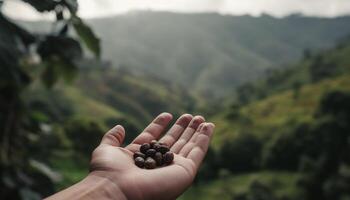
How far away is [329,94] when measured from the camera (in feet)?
243

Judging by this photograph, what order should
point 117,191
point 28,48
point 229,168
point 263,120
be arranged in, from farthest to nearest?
1. point 263,120
2. point 229,168
3. point 117,191
4. point 28,48

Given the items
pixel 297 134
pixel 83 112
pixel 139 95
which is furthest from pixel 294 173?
pixel 139 95

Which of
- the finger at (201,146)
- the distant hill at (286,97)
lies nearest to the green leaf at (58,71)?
the finger at (201,146)

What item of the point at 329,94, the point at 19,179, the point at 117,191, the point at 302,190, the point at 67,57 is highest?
the point at 67,57

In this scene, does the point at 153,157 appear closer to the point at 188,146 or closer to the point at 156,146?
the point at 156,146

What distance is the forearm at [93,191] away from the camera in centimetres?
309

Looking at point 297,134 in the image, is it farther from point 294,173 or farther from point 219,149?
point 219,149

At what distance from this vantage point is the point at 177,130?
4.45m

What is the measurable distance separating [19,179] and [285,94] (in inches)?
4424

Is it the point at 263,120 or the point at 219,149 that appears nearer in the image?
the point at 219,149

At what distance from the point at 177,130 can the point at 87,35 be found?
2.12m

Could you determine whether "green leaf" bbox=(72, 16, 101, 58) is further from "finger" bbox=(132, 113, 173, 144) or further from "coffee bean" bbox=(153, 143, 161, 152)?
"finger" bbox=(132, 113, 173, 144)

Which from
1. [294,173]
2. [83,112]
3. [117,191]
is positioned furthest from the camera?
[83,112]

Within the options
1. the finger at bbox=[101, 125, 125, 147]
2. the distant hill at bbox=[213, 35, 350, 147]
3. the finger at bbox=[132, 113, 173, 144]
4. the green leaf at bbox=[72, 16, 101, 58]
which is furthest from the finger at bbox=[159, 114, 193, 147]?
the distant hill at bbox=[213, 35, 350, 147]
